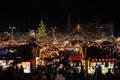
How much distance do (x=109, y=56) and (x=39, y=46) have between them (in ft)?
18.7

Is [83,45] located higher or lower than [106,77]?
higher

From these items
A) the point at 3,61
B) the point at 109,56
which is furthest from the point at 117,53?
the point at 3,61

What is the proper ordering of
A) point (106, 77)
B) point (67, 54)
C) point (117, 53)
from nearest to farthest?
point (106, 77), point (117, 53), point (67, 54)

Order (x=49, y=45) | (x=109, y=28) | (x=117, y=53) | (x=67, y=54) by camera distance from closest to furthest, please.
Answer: (x=117, y=53) → (x=67, y=54) → (x=49, y=45) → (x=109, y=28)

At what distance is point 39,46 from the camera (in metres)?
27.3

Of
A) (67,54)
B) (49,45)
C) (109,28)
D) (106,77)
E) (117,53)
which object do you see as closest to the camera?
(106,77)

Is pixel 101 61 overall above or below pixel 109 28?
below

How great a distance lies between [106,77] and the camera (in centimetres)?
1719

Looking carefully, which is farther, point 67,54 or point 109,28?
point 109,28

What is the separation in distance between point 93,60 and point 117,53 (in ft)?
5.97

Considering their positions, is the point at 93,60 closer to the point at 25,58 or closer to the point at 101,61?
the point at 101,61

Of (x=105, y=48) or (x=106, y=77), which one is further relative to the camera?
(x=105, y=48)

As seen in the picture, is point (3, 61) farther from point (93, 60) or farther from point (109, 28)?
point (109, 28)

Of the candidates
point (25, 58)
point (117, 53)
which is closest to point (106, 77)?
point (117, 53)
